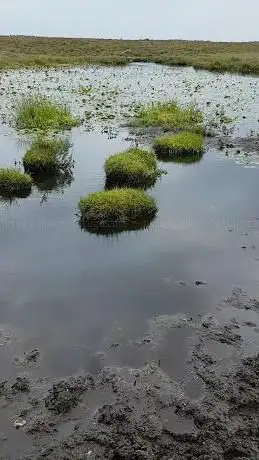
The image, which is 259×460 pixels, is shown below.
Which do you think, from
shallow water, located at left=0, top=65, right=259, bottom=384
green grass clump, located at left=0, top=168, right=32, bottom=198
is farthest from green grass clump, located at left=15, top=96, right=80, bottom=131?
green grass clump, located at left=0, top=168, right=32, bottom=198

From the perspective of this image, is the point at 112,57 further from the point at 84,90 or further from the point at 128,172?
the point at 128,172

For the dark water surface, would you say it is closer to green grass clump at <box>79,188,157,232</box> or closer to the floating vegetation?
green grass clump at <box>79,188,157,232</box>

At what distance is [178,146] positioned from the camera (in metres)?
25.1

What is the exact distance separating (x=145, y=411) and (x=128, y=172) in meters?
13.1

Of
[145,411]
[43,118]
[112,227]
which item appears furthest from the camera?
[43,118]

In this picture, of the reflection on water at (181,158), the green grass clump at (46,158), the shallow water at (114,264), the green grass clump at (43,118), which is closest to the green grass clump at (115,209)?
the shallow water at (114,264)

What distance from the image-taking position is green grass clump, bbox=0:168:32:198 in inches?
760

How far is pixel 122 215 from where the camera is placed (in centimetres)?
1656

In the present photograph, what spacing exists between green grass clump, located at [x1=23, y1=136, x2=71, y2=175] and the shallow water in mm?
977

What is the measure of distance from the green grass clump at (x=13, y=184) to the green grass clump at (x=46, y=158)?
82.6 inches

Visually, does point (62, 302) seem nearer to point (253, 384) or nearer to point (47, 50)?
point (253, 384)

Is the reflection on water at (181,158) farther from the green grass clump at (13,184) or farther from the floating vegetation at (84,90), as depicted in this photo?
the floating vegetation at (84,90)

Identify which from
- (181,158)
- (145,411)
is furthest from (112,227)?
(181,158)

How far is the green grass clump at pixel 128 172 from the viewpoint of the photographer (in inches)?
794
